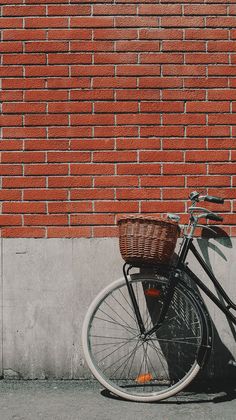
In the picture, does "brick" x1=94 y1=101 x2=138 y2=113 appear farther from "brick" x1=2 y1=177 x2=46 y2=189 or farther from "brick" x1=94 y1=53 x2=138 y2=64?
"brick" x1=2 y1=177 x2=46 y2=189

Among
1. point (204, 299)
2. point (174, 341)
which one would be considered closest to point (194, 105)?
point (204, 299)

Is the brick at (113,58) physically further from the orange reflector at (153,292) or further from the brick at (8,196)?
the orange reflector at (153,292)

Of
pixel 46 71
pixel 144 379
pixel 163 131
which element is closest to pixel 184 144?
pixel 163 131

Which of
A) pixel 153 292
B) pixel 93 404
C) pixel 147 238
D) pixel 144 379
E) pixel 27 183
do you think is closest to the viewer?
pixel 147 238

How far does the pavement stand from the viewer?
4279 millimetres

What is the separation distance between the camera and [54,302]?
16.3ft

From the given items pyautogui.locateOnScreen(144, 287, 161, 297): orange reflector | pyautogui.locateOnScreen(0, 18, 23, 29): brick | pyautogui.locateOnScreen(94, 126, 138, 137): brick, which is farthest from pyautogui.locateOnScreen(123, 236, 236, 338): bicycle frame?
pyautogui.locateOnScreen(0, 18, 23, 29): brick

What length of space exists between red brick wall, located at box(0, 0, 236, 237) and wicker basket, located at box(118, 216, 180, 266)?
58 cm

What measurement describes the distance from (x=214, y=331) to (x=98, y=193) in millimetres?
1451

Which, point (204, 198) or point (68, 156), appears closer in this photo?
point (204, 198)

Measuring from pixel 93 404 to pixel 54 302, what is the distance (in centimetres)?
89

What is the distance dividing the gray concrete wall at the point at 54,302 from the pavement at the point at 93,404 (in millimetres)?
148

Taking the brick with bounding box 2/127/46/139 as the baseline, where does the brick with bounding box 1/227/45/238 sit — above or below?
below

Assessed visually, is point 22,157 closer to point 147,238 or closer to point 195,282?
point 147,238
